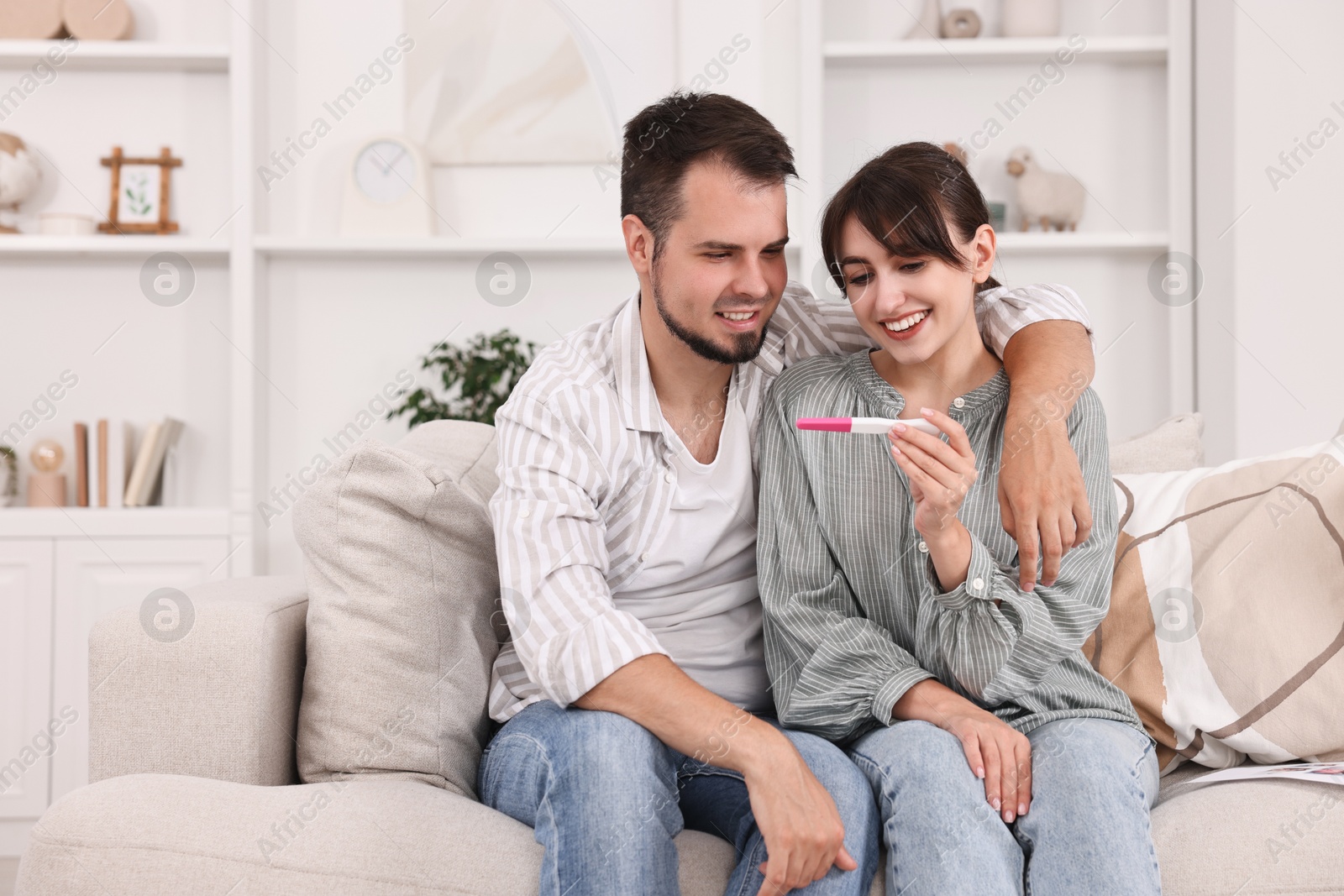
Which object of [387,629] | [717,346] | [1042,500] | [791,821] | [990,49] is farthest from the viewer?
Answer: [990,49]

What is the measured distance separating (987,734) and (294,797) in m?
0.71

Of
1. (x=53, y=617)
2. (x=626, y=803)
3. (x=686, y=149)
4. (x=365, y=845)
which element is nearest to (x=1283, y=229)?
(x=686, y=149)

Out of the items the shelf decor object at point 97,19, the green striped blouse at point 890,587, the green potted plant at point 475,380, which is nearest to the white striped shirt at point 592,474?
the green striped blouse at point 890,587

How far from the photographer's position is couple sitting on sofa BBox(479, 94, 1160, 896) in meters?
0.96

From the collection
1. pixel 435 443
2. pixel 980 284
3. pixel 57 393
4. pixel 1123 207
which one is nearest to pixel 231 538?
pixel 57 393

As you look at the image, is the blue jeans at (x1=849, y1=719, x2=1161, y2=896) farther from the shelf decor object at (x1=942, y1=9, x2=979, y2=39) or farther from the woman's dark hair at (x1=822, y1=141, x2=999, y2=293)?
the shelf decor object at (x1=942, y1=9, x2=979, y2=39)

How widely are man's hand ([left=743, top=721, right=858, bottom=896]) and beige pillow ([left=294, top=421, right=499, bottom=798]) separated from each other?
395 millimetres

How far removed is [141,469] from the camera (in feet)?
8.34

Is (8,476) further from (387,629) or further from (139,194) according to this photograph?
(387,629)

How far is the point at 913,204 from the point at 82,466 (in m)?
2.25

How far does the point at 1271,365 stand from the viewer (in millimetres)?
2359

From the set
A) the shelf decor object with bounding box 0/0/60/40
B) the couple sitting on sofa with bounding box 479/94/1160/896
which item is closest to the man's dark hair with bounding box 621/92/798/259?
the couple sitting on sofa with bounding box 479/94/1160/896

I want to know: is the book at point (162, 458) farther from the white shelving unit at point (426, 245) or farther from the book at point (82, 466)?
the white shelving unit at point (426, 245)

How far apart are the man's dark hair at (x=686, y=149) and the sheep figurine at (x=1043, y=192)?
5.26ft
